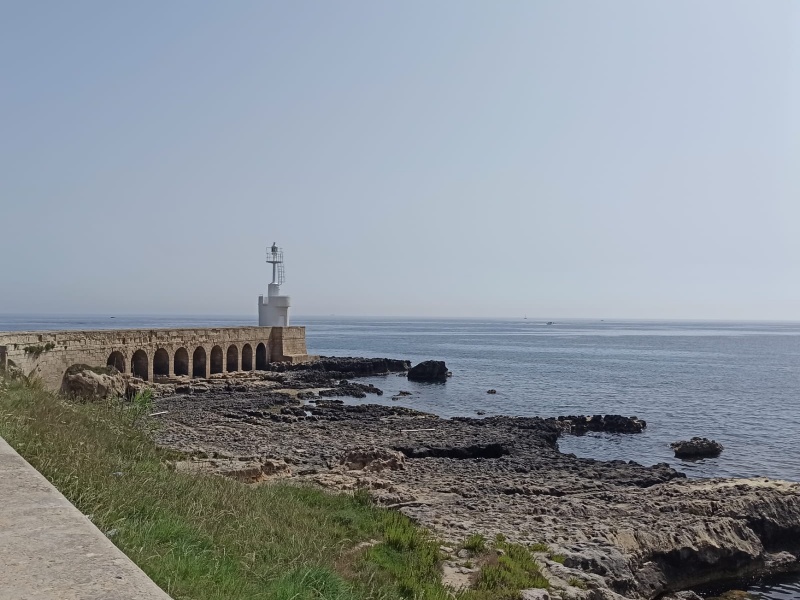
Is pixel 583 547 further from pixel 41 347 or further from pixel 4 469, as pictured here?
pixel 41 347

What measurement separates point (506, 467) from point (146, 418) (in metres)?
12.7

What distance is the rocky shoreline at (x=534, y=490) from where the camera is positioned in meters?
12.8

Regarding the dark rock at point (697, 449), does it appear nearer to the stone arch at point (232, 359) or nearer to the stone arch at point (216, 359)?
the stone arch at point (216, 359)

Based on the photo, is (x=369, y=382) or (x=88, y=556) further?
(x=369, y=382)

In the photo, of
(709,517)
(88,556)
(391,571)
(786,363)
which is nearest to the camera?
(88,556)

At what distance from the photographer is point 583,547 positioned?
12.4m

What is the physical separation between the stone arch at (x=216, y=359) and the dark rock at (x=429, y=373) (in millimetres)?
14911

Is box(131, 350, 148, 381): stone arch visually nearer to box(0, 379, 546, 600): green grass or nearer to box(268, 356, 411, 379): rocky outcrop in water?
box(268, 356, 411, 379): rocky outcrop in water

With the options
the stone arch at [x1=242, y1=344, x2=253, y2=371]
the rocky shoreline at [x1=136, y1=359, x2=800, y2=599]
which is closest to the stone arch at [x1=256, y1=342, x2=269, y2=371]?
the stone arch at [x1=242, y1=344, x2=253, y2=371]

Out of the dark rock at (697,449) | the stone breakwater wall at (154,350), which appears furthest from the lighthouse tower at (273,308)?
the dark rock at (697,449)

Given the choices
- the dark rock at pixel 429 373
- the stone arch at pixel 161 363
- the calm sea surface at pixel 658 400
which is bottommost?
the calm sea surface at pixel 658 400

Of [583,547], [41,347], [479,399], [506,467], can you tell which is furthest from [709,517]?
[41,347]

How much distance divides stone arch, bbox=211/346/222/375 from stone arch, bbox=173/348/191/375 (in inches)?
118

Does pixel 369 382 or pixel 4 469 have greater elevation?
pixel 4 469
